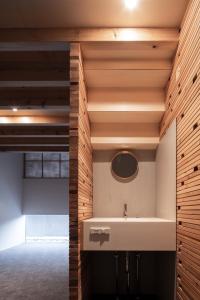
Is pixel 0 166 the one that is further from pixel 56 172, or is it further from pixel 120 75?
pixel 120 75

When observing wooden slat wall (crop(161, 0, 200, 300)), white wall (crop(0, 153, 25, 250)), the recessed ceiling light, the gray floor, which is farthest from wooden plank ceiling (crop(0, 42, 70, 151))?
white wall (crop(0, 153, 25, 250))

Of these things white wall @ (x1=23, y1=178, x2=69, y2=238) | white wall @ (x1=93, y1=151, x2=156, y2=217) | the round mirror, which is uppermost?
the round mirror

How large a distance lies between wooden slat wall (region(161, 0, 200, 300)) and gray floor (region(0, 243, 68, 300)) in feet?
8.89

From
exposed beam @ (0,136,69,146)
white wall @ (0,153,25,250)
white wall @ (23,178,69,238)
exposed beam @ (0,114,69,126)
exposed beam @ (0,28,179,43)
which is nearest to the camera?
exposed beam @ (0,28,179,43)

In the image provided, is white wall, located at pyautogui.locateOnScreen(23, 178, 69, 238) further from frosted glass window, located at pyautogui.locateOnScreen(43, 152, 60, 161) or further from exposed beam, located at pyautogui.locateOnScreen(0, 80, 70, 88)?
exposed beam, located at pyautogui.locateOnScreen(0, 80, 70, 88)

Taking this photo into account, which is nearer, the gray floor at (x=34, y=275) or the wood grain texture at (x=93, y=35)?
the wood grain texture at (x=93, y=35)

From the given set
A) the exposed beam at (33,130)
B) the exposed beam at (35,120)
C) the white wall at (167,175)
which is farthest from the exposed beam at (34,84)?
the exposed beam at (33,130)

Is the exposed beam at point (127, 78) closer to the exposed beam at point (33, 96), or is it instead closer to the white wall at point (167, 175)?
the white wall at point (167, 175)

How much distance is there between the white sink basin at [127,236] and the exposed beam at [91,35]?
1.62 m

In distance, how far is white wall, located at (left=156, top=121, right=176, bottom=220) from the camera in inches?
130

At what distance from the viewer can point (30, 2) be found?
2.85 metres

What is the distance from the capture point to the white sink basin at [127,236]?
10.6 ft

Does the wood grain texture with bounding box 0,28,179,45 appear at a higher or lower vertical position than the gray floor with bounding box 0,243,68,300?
higher

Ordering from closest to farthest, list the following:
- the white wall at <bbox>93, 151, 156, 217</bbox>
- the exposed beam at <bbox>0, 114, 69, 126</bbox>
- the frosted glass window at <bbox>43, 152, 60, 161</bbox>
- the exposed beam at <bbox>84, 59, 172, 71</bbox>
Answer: the exposed beam at <bbox>84, 59, 172, 71</bbox>
the white wall at <bbox>93, 151, 156, 217</bbox>
the exposed beam at <bbox>0, 114, 69, 126</bbox>
the frosted glass window at <bbox>43, 152, 60, 161</bbox>
